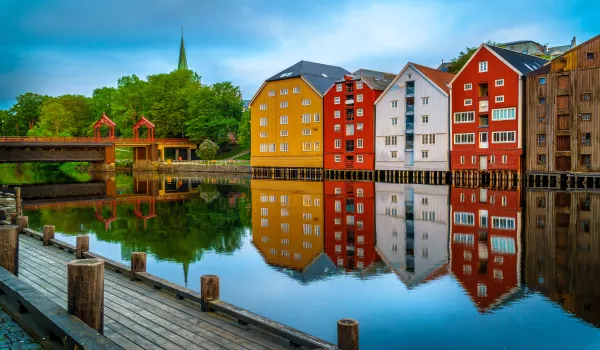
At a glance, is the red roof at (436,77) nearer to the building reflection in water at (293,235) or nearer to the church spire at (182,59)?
the building reflection in water at (293,235)

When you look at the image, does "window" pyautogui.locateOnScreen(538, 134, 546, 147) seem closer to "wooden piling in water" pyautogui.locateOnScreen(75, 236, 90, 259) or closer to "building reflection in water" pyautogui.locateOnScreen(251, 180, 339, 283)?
"building reflection in water" pyautogui.locateOnScreen(251, 180, 339, 283)

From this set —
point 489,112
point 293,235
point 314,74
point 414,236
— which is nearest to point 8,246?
point 293,235

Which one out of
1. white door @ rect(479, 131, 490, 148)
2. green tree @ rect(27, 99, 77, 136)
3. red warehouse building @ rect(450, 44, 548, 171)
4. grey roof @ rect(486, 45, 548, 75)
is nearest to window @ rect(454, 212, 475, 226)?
red warehouse building @ rect(450, 44, 548, 171)

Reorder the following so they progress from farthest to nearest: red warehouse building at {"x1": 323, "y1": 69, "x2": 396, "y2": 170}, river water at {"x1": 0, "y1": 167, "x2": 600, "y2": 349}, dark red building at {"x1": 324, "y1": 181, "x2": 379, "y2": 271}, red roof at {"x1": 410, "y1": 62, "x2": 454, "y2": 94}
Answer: red warehouse building at {"x1": 323, "y1": 69, "x2": 396, "y2": 170}, red roof at {"x1": 410, "y1": 62, "x2": 454, "y2": 94}, dark red building at {"x1": 324, "y1": 181, "x2": 379, "y2": 271}, river water at {"x1": 0, "y1": 167, "x2": 600, "y2": 349}

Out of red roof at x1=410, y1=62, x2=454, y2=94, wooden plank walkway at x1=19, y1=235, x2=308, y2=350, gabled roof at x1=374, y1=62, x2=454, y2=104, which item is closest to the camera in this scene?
wooden plank walkway at x1=19, y1=235, x2=308, y2=350

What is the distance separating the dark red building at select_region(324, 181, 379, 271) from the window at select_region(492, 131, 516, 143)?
59.0 ft

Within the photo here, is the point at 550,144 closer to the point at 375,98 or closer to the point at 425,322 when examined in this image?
the point at 375,98

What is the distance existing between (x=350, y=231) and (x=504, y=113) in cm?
3142

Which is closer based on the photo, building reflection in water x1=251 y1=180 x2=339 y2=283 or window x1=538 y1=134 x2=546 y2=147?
building reflection in water x1=251 y1=180 x2=339 y2=283

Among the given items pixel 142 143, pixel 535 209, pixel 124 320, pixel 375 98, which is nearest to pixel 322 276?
pixel 124 320

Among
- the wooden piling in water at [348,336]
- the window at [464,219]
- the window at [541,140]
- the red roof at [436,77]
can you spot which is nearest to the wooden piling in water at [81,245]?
the wooden piling in water at [348,336]

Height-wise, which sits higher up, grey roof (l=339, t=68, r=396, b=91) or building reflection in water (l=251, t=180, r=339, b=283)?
grey roof (l=339, t=68, r=396, b=91)

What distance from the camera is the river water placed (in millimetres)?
9859

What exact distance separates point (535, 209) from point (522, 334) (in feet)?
61.8
